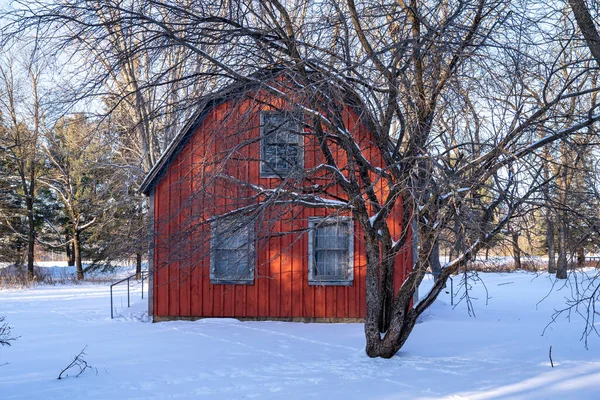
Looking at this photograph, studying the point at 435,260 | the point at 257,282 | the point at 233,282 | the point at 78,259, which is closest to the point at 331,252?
the point at 257,282

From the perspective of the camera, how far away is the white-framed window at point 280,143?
6927 millimetres

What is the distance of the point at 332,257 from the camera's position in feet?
37.6

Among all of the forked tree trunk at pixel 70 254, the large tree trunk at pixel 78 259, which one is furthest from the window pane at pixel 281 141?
the forked tree trunk at pixel 70 254

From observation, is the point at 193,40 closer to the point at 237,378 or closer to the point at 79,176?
the point at 237,378

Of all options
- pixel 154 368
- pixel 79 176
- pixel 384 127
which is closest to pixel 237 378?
pixel 154 368

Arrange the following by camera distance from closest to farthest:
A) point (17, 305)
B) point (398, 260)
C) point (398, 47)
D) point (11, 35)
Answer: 1. point (11, 35)
2. point (398, 47)
3. point (398, 260)
4. point (17, 305)

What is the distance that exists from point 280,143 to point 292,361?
3.06 metres

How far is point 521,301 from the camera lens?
51.9 feet

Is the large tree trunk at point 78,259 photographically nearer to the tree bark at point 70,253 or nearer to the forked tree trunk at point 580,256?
the tree bark at point 70,253

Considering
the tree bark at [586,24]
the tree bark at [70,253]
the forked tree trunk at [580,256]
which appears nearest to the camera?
the tree bark at [586,24]

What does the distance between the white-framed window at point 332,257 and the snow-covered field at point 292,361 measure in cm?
94

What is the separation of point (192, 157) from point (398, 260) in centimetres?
473

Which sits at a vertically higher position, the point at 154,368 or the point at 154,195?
the point at 154,195

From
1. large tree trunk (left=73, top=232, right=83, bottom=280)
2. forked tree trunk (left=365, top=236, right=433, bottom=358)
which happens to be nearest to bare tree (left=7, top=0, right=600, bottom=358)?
forked tree trunk (left=365, top=236, right=433, bottom=358)
